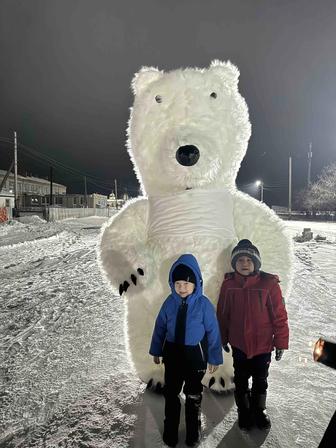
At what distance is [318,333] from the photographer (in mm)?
3986

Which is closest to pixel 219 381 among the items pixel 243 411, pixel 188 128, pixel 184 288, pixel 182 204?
pixel 243 411

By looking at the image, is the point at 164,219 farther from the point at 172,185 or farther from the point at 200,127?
the point at 200,127

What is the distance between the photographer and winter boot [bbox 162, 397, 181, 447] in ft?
6.70

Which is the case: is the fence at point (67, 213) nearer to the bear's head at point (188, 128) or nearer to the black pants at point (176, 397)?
the bear's head at point (188, 128)

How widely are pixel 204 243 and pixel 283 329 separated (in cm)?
84

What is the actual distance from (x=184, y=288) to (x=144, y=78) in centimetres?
197

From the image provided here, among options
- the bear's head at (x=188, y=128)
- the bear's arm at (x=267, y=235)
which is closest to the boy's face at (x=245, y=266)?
the bear's arm at (x=267, y=235)

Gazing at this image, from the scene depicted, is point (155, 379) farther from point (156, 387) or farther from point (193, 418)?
point (193, 418)

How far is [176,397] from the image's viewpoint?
2.09 m

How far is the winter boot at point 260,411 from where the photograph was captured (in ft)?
7.23

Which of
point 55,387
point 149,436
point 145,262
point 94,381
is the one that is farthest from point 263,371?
point 55,387

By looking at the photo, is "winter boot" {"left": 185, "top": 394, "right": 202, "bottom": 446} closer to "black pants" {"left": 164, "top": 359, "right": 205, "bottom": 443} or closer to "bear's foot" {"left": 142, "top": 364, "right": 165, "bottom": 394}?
"black pants" {"left": 164, "top": 359, "right": 205, "bottom": 443}

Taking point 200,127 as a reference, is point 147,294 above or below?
below

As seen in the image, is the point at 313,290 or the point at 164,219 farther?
the point at 313,290
